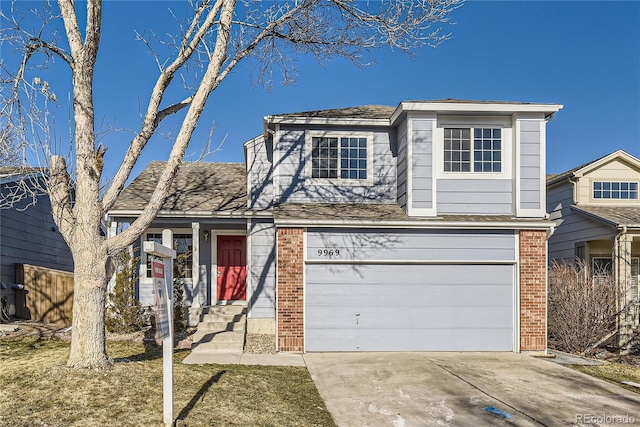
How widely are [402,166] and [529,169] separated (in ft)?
10.1

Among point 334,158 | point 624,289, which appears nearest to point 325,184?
point 334,158

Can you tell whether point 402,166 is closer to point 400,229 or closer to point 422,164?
point 422,164

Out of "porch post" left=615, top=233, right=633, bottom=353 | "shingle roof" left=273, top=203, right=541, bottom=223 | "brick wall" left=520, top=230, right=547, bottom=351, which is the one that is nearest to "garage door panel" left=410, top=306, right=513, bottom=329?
"brick wall" left=520, top=230, right=547, bottom=351

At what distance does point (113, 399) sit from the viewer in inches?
259

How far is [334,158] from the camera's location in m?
13.7

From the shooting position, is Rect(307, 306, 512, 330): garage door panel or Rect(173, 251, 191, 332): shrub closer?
Rect(307, 306, 512, 330): garage door panel

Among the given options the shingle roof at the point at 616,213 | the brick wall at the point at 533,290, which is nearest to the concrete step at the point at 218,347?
the brick wall at the point at 533,290

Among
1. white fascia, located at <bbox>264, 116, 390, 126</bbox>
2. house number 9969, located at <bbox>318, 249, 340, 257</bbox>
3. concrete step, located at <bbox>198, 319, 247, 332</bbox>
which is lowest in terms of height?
concrete step, located at <bbox>198, 319, 247, 332</bbox>

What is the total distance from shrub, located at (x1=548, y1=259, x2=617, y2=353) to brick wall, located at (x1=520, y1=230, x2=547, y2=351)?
143 centimetres

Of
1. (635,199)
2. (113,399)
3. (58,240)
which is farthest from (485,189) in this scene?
(58,240)

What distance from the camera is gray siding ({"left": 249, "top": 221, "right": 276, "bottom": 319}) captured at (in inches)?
542

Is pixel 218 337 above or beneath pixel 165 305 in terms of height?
beneath

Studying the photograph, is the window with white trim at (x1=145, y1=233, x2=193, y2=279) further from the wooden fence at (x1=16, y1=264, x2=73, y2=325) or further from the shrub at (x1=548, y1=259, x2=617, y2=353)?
the shrub at (x1=548, y1=259, x2=617, y2=353)

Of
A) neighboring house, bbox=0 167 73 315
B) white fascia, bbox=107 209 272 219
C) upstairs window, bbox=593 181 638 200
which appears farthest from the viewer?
upstairs window, bbox=593 181 638 200
